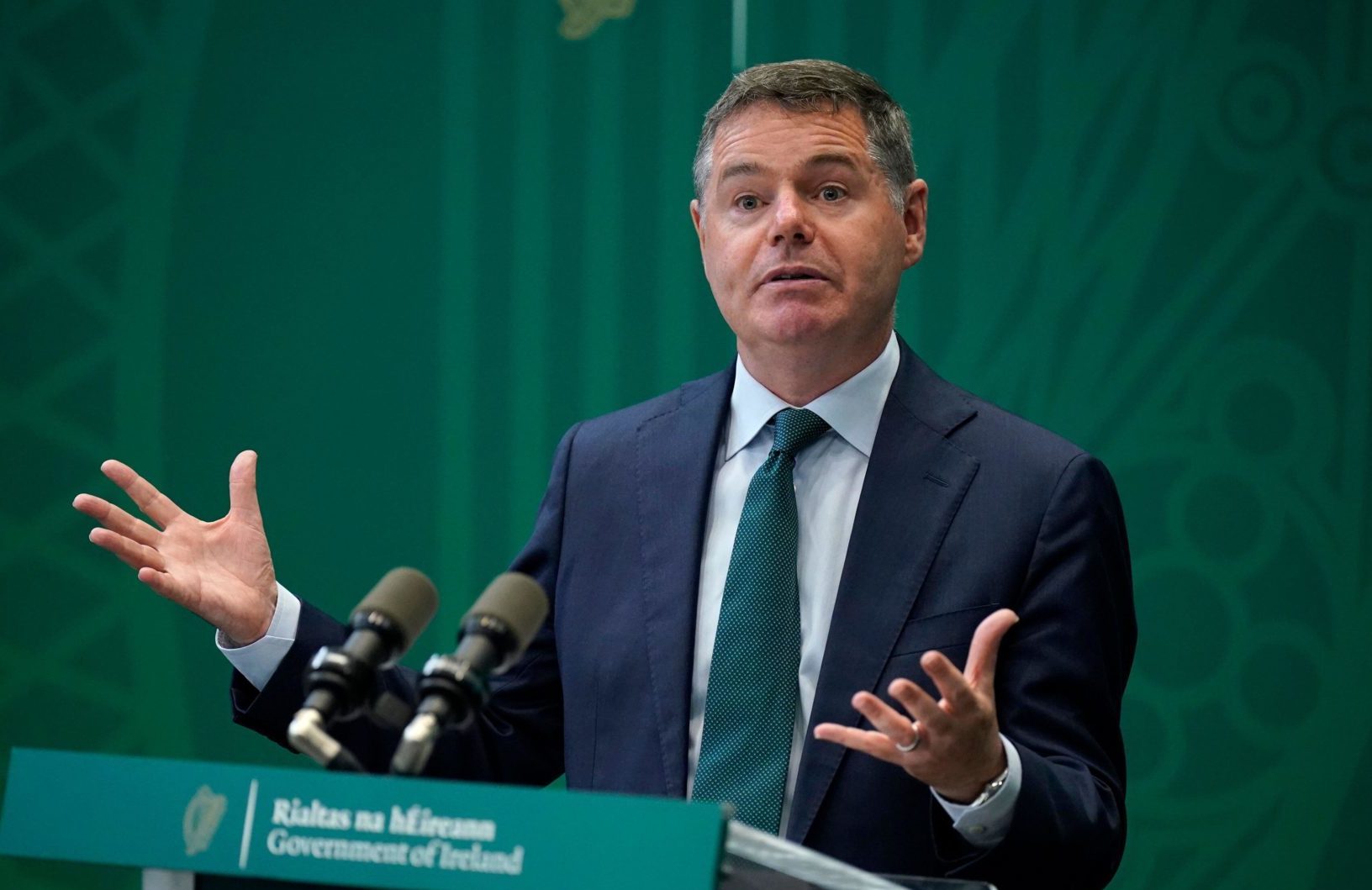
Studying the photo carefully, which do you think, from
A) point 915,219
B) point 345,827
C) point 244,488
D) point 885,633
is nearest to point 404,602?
point 345,827

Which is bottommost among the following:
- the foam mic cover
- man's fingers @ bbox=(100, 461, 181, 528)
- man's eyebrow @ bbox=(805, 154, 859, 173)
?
the foam mic cover

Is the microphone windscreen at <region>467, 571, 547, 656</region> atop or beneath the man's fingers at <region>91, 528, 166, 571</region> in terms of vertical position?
beneath

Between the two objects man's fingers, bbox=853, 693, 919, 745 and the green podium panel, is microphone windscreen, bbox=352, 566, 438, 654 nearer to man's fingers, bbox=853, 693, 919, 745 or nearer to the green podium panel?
the green podium panel

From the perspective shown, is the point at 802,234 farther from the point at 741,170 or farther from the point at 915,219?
the point at 915,219

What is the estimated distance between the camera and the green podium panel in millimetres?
1070

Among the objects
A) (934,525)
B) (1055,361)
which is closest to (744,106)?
(934,525)

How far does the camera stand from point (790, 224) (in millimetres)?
2090

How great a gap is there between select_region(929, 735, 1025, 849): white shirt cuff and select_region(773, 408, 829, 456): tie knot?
597 mm

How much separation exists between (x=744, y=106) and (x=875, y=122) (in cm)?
19

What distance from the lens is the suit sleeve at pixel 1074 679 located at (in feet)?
5.68

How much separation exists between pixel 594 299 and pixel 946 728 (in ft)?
6.87

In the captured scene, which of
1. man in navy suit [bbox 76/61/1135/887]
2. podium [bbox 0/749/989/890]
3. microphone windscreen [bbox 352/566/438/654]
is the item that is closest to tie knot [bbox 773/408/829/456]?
man in navy suit [bbox 76/61/1135/887]

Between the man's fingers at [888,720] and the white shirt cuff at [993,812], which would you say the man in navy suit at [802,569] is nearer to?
the white shirt cuff at [993,812]

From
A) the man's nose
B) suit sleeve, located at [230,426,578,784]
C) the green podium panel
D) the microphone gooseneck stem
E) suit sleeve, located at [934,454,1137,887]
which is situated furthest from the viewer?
the man's nose
